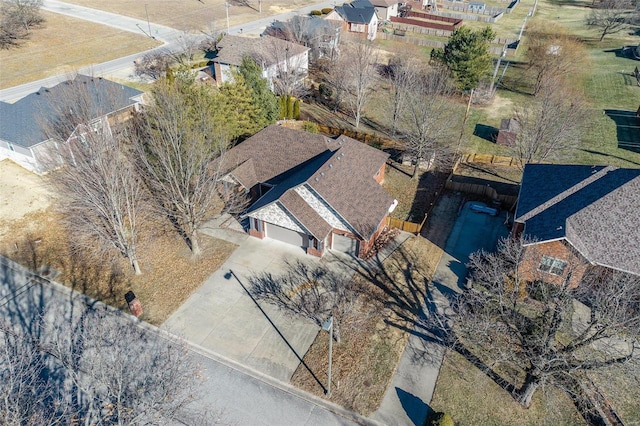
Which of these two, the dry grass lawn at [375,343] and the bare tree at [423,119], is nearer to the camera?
the dry grass lawn at [375,343]

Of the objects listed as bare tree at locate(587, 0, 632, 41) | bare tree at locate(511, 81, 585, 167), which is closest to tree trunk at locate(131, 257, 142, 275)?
bare tree at locate(511, 81, 585, 167)

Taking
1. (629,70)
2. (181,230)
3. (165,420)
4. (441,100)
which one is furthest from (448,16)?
(165,420)

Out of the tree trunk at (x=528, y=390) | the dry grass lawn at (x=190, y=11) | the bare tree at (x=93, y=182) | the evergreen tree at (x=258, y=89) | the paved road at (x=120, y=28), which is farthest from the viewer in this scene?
the dry grass lawn at (x=190, y=11)

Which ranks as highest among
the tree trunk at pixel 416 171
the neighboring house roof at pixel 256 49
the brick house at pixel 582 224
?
the neighboring house roof at pixel 256 49

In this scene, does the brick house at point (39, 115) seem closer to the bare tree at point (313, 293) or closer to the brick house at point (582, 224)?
the bare tree at point (313, 293)

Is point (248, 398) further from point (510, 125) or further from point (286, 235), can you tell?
point (510, 125)

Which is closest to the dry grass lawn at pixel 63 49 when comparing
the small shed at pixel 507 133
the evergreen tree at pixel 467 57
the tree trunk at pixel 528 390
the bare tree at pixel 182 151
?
the bare tree at pixel 182 151

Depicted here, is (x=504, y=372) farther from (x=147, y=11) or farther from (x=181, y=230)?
(x=147, y=11)
